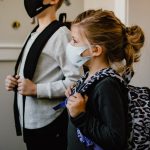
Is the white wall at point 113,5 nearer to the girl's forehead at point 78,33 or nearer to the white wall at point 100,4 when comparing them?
the white wall at point 100,4

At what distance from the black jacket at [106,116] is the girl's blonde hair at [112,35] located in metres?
0.13

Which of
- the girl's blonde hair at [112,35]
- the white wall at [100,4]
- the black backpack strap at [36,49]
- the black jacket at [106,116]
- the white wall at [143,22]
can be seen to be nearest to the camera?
the black jacket at [106,116]

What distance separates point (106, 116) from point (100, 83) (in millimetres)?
111

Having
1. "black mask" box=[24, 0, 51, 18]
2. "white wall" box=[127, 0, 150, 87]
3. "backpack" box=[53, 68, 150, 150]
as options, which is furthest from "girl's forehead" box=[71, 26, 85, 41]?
"white wall" box=[127, 0, 150, 87]

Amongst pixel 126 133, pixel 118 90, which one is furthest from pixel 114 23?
pixel 126 133

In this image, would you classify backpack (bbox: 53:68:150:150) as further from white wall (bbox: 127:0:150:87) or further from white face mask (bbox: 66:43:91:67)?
white wall (bbox: 127:0:150:87)

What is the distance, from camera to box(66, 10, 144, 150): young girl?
985 mm

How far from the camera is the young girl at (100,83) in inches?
38.8

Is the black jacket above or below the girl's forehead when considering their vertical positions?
below

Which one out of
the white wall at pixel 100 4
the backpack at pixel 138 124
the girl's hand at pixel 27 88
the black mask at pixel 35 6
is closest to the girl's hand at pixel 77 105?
the backpack at pixel 138 124

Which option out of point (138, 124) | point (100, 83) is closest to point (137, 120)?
point (138, 124)

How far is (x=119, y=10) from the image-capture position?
1.73 meters

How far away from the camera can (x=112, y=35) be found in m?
1.09

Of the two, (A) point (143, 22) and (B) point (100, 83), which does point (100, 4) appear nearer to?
(A) point (143, 22)
